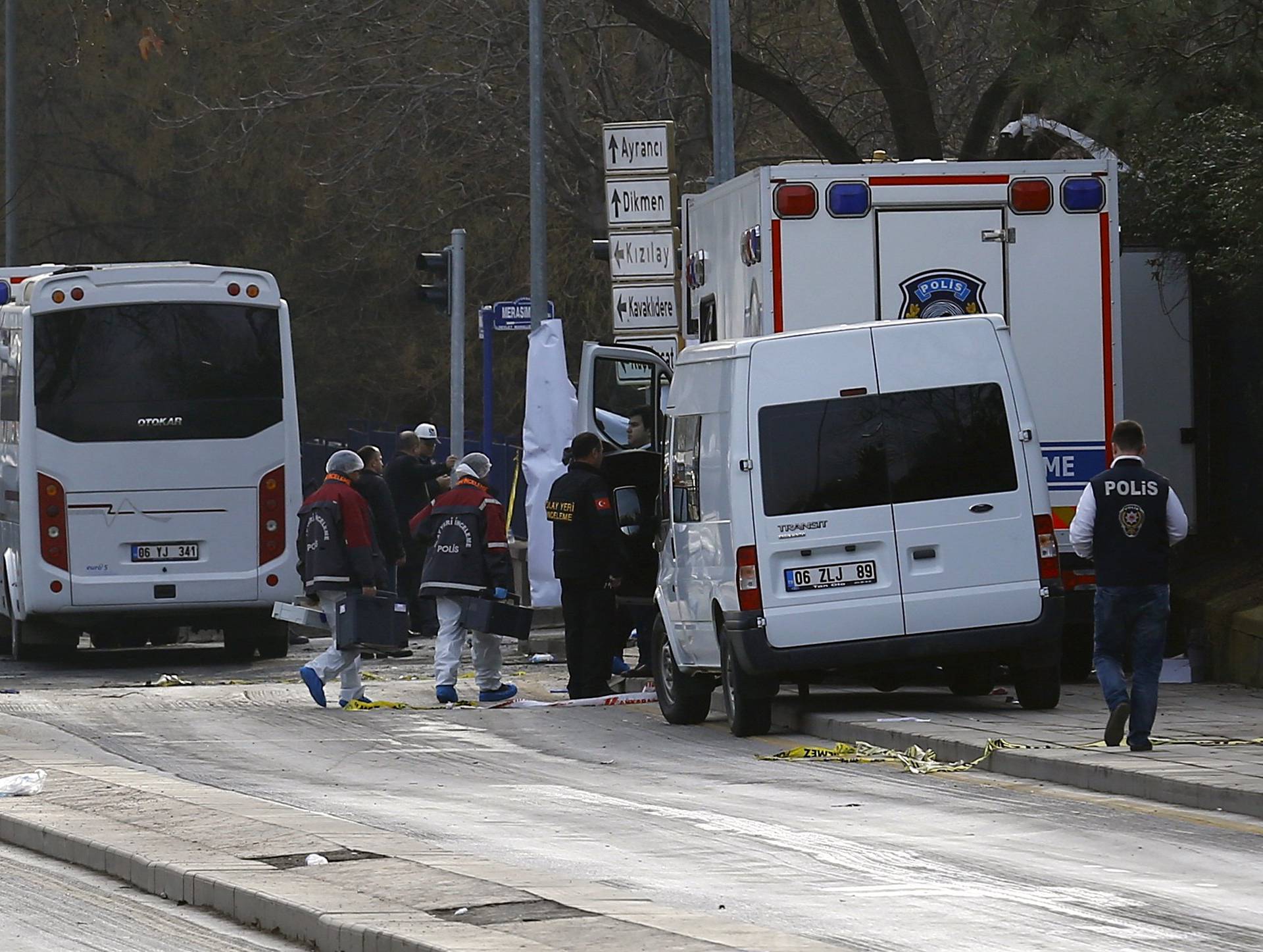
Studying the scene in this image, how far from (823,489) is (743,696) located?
1.31m

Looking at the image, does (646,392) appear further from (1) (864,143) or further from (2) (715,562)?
(1) (864,143)

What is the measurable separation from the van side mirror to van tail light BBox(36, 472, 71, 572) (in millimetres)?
6888

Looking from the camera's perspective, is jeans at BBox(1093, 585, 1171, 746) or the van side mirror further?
the van side mirror

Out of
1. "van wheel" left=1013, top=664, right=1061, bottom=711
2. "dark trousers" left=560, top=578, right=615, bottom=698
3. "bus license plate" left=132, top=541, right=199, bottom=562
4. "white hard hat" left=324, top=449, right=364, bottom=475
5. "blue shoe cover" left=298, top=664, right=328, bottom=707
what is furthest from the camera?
"bus license plate" left=132, top=541, right=199, bottom=562

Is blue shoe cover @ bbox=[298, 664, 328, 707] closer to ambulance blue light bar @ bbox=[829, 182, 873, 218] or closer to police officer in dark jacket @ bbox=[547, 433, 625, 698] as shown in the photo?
police officer in dark jacket @ bbox=[547, 433, 625, 698]

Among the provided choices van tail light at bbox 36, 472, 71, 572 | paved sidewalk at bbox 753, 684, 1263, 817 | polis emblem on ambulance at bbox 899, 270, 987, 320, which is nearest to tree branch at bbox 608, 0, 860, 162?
van tail light at bbox 36, 472, 71, 572

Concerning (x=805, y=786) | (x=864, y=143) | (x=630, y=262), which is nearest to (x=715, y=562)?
(x=805, y=786)

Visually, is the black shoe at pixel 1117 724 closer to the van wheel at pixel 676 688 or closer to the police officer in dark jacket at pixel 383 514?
the van wheel at pixel 676 688

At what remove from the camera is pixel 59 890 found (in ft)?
30.5

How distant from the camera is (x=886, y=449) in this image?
14.0 m

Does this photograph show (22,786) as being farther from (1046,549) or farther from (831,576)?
(1046,549)

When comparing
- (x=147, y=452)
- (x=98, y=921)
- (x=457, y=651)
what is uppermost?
(x=147, y=452)

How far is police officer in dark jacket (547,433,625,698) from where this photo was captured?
1677 centimetres

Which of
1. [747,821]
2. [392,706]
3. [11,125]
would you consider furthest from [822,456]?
[11,125]
